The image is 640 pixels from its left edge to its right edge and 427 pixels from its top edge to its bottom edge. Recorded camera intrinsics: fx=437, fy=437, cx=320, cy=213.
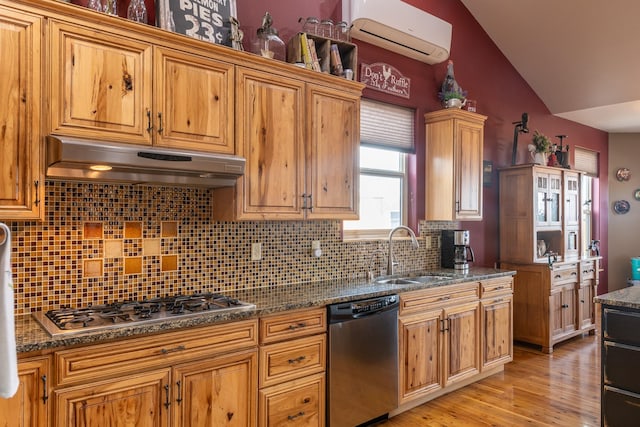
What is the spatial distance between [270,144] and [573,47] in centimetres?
392

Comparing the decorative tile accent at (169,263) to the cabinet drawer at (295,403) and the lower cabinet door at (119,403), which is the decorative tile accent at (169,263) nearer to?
the lower cabinet door at (119,403)

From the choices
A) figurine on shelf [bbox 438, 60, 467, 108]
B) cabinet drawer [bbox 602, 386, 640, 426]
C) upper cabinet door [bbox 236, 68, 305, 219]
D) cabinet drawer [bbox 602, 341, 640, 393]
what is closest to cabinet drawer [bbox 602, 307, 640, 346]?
cabinet drawer [bbox 602, 341, 640, 393]

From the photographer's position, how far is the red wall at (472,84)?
319 cm

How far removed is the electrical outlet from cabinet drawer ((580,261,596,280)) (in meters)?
3.92

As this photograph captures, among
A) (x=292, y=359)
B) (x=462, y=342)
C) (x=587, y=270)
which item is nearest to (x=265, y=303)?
(x=292, y=359)

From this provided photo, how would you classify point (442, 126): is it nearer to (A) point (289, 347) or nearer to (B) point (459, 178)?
(B) point (459, 178)

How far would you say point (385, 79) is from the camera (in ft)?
12.4

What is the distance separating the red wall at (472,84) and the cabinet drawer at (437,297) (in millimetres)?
837

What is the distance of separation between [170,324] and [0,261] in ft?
2.36

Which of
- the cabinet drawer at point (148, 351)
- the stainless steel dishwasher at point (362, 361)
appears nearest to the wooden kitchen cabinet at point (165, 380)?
the cabinet drawer at point (148, 351)

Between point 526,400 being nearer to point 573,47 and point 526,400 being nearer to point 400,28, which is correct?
point 400,28

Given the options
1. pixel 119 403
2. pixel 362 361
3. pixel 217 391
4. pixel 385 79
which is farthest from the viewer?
pixel 385 79

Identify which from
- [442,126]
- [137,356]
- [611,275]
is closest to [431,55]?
[442,126]

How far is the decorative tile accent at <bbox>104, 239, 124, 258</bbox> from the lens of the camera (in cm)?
234
